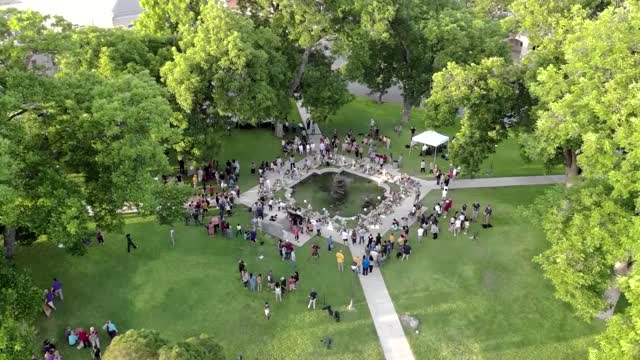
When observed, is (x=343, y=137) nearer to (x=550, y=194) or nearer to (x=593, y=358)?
(x=550, y=194)

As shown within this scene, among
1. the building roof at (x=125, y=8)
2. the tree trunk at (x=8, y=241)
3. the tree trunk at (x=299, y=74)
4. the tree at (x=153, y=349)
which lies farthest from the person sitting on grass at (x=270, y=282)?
the building roof at (x=125, y=8)

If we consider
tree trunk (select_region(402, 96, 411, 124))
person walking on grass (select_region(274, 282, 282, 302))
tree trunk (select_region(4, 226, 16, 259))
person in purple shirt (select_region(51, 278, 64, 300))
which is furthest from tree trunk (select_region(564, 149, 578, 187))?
tree trunk (select_region(4, 226, 16, 259))

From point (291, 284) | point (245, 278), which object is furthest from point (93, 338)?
point (291, 284)

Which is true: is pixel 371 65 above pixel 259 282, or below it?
above

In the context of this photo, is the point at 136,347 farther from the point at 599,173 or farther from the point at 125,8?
the point at 125,8

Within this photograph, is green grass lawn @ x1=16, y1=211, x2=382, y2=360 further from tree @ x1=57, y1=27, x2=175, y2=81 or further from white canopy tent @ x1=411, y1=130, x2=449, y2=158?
white canopy tent @ x1=411, y1=130, x2=449, y2=158

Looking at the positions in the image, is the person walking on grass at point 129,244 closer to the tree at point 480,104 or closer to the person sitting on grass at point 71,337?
the person sitting on grass at point 71,337
